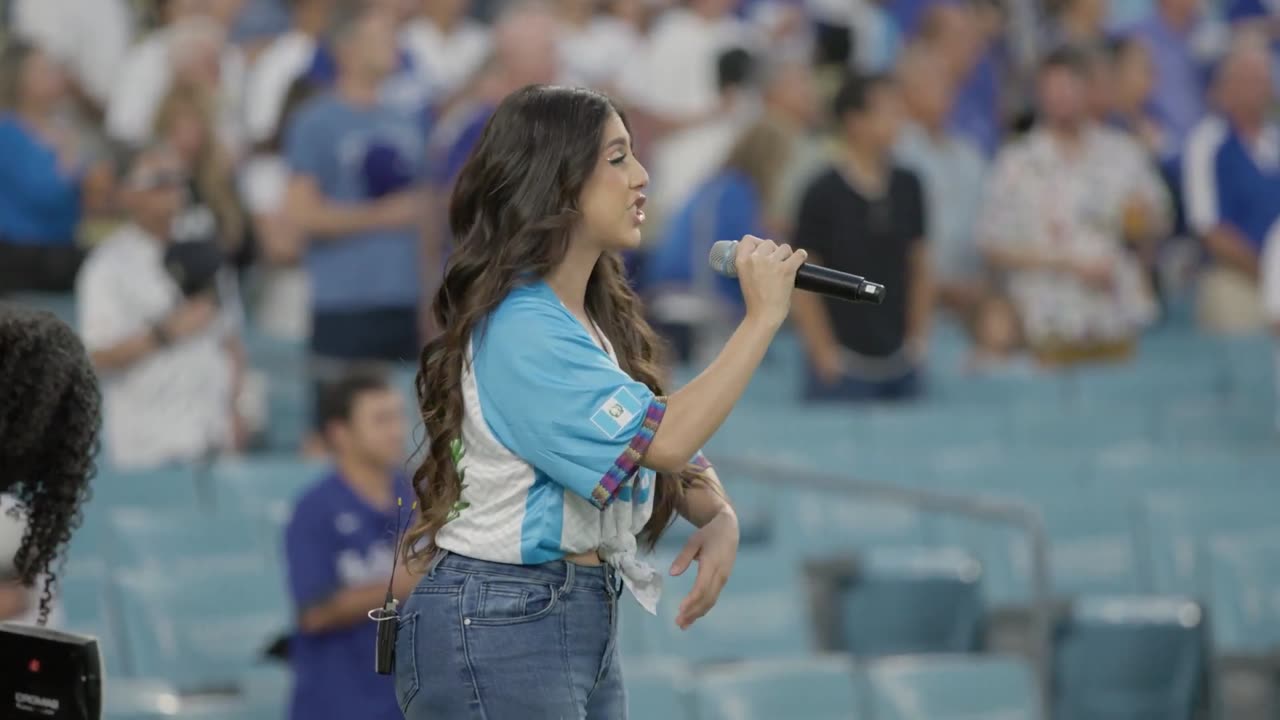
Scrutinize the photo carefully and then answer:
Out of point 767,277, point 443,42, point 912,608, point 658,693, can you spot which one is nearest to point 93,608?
point 658,693

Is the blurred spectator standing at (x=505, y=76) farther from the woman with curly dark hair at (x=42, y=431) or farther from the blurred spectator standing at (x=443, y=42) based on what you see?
the woman with curly dark hair at (x=42, y=431)

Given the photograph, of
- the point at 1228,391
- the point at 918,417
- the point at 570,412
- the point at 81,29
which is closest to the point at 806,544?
the point at 918,417

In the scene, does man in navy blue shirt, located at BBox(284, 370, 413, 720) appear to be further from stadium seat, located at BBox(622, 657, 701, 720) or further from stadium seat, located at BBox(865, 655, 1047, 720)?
stadium seat, located at BBox(865, 655, 1047, 720)

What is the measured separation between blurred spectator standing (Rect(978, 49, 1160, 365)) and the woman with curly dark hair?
5.81m

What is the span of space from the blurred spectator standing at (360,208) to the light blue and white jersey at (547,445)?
411cm

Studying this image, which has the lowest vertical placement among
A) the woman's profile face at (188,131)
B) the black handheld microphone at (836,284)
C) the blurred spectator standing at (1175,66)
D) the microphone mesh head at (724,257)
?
the black handheld microphone at (836,284)

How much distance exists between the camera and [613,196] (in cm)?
292

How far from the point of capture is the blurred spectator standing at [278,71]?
25.8ft

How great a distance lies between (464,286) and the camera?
295 cm

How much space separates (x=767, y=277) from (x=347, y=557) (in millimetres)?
2488

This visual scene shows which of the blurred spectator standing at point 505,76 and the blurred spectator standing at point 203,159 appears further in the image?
the blurred spectator standing at point 203,159

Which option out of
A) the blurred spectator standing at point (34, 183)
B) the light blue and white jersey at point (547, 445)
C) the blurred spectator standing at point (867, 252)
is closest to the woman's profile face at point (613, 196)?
the light blue and white jersey at point (547, 445)

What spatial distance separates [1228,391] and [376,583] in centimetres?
516

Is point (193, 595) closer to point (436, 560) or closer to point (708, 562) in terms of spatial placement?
point (436, 560)
